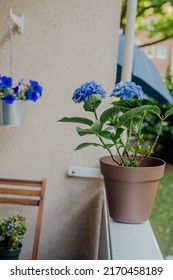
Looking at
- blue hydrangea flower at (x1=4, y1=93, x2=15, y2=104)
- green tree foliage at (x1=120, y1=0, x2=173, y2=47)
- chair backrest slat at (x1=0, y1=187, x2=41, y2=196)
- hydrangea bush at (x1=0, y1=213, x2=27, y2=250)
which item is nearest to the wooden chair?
chair backrest slat at (x1=0, y1=187, x2=41, y2=196)

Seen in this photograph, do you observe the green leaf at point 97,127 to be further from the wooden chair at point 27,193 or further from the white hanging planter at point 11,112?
the wooden chair at point 27,193

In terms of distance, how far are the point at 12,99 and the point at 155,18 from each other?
16.0ft

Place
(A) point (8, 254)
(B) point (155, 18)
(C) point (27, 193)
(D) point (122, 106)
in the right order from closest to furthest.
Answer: (D) point (122, 106) < (A) point (8, 254) < (C) point (27, 193) < (B) point (155, 18)

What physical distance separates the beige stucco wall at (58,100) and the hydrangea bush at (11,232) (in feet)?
0.79

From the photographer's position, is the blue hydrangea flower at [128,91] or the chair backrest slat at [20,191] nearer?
the blue hydrangea flower at [128,91]

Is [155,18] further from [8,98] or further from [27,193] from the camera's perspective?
[8,98]

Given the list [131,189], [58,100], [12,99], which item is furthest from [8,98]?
[131,189]

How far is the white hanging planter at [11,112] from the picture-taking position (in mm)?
1726

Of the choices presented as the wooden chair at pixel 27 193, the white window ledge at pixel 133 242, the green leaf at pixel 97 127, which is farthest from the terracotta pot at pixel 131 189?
the wooden chair at pixel 27 193

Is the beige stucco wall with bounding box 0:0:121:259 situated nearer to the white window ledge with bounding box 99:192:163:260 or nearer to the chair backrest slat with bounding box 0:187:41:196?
the chair backrest slat with bounding box 0:187:41:196

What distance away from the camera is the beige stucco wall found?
213 centimetres

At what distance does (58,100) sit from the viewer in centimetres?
217

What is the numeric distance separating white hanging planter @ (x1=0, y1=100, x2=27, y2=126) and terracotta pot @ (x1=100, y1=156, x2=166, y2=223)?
1.79 ft

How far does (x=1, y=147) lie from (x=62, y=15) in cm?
88
